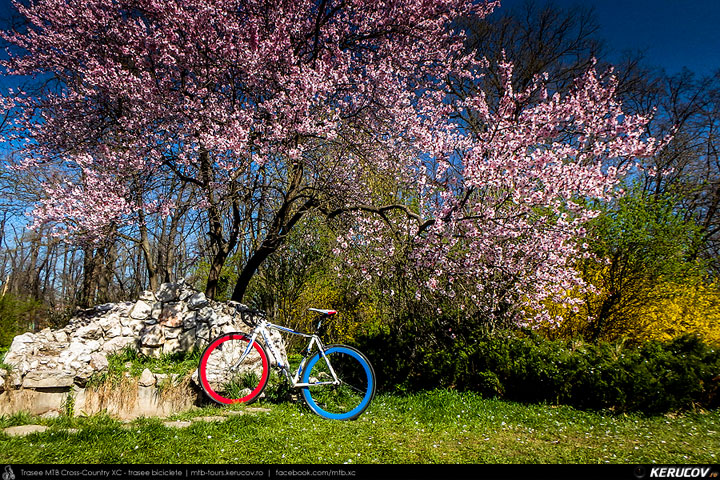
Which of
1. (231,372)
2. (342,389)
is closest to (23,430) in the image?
(231,372)

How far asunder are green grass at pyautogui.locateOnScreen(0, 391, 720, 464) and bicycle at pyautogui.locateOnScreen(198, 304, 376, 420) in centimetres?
22

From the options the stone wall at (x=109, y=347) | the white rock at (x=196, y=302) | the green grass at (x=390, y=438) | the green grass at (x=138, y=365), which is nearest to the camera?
the green grass at (x=390, y=438)

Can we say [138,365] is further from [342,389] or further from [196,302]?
[342,389]

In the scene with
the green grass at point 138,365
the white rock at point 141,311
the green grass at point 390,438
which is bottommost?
the green grass at point 390,438

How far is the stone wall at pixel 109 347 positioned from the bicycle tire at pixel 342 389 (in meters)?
0.89

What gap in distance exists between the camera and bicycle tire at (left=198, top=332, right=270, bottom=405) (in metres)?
4.47

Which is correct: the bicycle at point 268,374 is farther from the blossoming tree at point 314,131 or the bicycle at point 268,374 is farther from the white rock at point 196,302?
the blossoming tree at point 314,131

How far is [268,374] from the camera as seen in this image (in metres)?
4.50

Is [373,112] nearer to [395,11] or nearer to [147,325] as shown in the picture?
[395,11]

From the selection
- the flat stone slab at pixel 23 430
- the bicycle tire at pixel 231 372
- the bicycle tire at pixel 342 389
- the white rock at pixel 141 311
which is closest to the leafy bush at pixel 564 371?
the bicycle tire at pixel 342 389

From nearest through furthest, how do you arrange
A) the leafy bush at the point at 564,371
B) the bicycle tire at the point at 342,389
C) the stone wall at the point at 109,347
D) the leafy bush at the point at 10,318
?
the bicycle tire at the point at 342,389 < the stone wall at the point at 109,347 < the leafy bush at the point at 564,371 < the leafy bush at the point at 10,318

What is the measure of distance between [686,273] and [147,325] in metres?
9.89

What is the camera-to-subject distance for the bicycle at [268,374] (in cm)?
425
